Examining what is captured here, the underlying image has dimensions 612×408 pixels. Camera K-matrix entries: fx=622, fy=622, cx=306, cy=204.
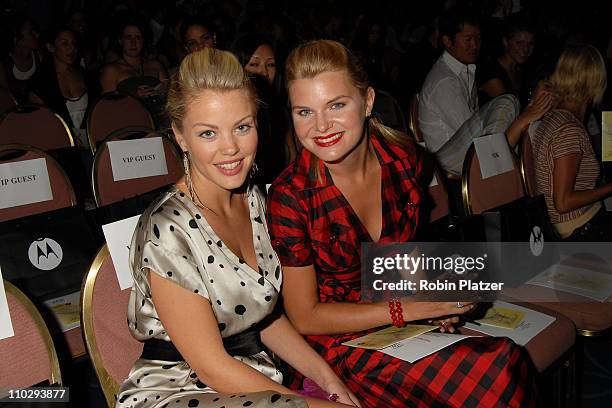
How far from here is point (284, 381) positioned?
180cm

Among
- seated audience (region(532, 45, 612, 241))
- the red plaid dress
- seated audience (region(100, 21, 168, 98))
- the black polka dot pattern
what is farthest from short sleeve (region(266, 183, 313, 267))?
seated audience (region(100, 21, 168, 98))

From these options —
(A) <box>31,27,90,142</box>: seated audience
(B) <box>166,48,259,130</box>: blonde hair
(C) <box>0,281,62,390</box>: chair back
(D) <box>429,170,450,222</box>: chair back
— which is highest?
(A) <box>31,27,90,142</box>: seated audience

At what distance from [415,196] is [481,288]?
0.36 metres

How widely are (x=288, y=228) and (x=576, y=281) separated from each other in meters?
1.31

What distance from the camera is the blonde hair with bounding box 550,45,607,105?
9.11 ft

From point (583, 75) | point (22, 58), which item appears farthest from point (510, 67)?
point (22, 58)

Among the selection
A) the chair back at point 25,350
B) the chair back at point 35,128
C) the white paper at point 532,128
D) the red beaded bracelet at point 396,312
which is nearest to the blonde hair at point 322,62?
the red beaded bracelet at point 396,312

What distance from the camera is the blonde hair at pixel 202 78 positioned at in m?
1.54

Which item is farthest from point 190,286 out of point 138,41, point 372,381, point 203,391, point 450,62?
point 138,41

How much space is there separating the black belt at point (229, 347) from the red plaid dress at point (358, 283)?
21 cm

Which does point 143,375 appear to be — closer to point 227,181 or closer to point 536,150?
point 227,181

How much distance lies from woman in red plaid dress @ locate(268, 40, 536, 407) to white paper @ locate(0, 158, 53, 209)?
118cm

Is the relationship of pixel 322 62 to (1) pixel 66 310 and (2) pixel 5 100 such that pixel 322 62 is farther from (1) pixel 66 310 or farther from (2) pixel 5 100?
(2) pixel 5 100

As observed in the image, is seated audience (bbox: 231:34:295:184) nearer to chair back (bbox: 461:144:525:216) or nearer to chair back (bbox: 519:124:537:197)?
chair back (bbox: 461:144:525:216)
